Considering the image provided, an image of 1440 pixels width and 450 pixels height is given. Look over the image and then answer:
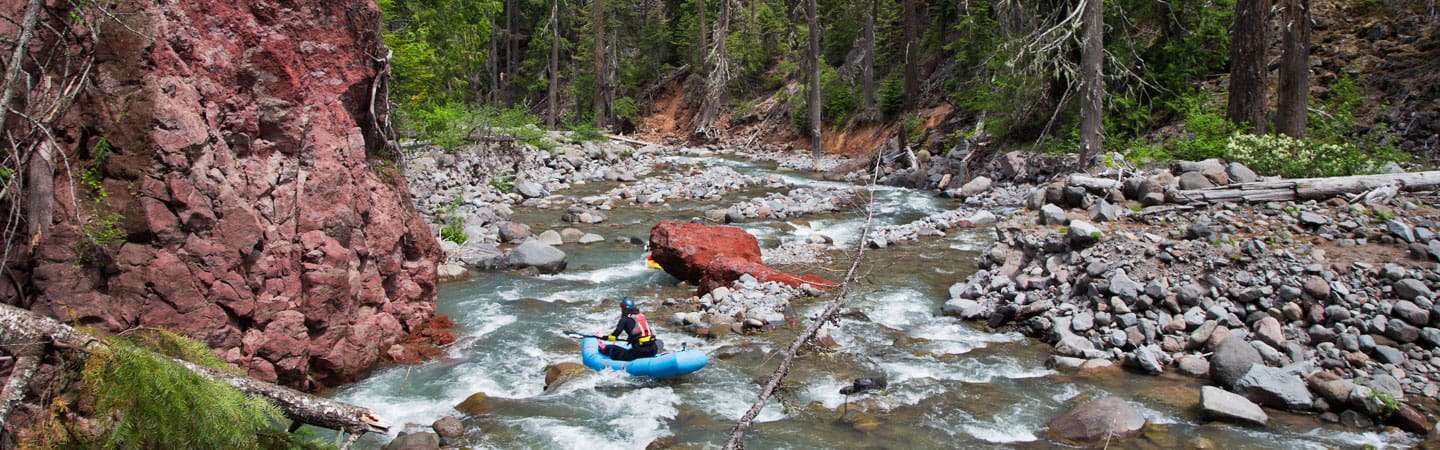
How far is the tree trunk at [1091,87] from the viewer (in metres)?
14.1

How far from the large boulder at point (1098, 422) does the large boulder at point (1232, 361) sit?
1.08 metres

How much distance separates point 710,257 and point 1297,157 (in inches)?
319

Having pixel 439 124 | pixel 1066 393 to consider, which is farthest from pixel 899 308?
pixel 439 124

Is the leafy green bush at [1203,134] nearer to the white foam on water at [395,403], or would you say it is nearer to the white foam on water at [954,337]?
the white foam on water at [954,337]

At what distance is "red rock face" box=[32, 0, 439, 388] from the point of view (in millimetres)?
5234

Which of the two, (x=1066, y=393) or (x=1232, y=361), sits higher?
(x=1232, y=361)

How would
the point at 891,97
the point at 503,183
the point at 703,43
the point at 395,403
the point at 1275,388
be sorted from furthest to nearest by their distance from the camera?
1. the point at 703,43
2. the point at 891,97
3. the point at 503,183
4. the point at 395,403
5. the point at 1275,388

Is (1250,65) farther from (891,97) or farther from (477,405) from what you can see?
(477,405)

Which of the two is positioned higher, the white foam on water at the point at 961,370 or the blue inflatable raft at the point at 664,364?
the blue inflatable raft at the point at 664,364

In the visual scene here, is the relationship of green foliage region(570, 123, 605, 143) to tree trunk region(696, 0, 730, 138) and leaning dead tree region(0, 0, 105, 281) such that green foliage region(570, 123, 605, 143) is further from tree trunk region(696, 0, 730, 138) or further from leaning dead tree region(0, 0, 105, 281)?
leaning dead tree region(0, 0, 105, 281)

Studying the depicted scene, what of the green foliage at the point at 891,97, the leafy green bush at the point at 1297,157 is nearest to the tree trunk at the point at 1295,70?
the leafy green bush at the point at 1297,157

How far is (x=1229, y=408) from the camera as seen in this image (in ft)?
20.0

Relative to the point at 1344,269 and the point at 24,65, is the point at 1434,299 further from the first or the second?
the point at 24,65

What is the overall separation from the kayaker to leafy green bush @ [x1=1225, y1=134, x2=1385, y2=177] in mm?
8853
